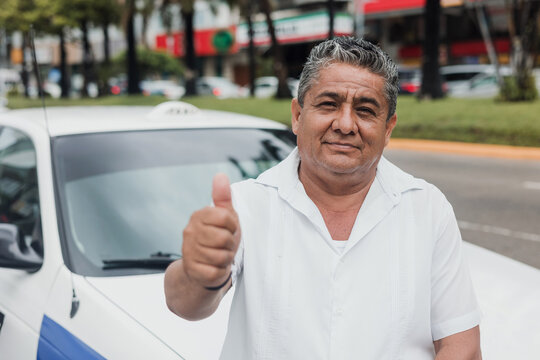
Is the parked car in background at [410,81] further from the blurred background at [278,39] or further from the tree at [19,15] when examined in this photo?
the tree at [19,15]

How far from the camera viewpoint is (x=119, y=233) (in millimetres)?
2648

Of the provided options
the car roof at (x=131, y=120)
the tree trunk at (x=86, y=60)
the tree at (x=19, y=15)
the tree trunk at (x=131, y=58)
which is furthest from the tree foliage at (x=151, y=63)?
the car roof at (x=131, y=120)

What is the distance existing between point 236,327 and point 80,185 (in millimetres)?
1454

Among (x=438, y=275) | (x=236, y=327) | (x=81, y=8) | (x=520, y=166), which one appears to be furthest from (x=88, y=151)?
(x=81, y=8)

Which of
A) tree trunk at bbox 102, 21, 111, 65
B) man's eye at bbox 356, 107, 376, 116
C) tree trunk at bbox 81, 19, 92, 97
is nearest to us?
man's eye at bbox 356, 107, 376, 116

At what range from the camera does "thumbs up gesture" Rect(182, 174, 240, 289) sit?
4.25ft

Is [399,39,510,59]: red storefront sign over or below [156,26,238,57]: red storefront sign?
below

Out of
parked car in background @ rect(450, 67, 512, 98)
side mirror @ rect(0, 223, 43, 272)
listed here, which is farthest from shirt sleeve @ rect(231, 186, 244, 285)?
parked car in background @ rect(450, 67, 512, 98)

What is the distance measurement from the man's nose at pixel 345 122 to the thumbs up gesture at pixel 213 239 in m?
0.37

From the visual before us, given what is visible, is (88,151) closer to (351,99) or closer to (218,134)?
(218,134)

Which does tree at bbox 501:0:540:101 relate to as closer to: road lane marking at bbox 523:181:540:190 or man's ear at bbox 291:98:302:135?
road lane marking at bbox 523:181:540:190

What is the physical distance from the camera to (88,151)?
2926 mm

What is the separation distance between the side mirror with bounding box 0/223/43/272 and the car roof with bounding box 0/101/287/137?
0.65 meters

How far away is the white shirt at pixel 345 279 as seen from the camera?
58.9 inches
